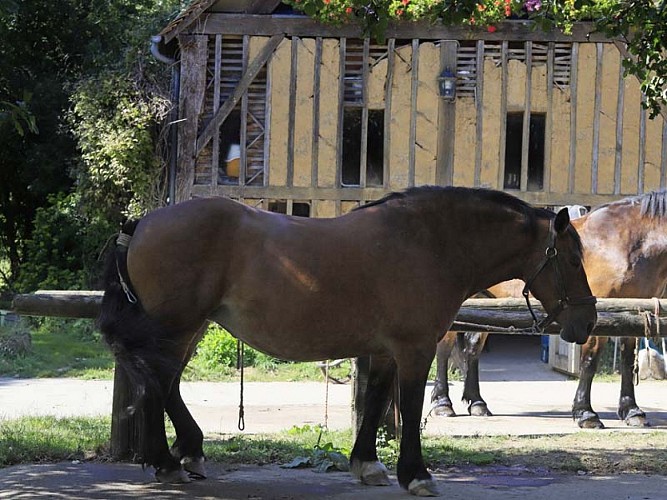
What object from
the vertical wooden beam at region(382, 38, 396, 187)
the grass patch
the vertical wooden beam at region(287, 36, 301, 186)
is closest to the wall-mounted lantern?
the vertical wooden beam at region(382, 38, 396, 187)

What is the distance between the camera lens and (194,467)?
20.5 feet

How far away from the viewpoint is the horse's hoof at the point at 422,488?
589cm

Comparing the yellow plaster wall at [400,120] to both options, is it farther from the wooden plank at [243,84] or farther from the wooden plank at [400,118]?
the wooden plank at [243,84]

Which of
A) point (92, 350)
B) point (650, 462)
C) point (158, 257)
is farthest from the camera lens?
point (92, 350)

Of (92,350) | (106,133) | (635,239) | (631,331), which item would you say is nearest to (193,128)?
(106,133)

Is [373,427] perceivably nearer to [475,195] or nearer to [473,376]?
[475,195]

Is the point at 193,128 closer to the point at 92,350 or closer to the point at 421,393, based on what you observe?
the point at 92,350

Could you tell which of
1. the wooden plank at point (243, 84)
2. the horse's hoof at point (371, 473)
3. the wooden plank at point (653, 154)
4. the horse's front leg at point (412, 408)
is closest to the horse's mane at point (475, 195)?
the horse's front leg at point (412, 408)

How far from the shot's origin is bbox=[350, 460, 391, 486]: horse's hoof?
626 cm

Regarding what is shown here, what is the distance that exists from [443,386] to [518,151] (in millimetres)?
7004

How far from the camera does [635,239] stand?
31.2ft

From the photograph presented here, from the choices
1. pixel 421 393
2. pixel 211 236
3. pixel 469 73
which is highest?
pixel 469 73

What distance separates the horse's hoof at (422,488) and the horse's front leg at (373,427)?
381 millimetres

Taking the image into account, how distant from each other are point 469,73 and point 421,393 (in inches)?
420
